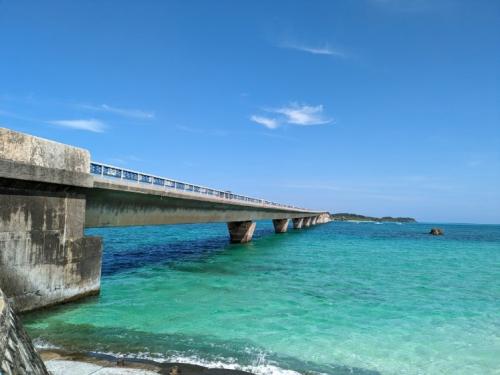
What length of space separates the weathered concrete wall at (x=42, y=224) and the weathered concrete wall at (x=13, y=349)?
7.29m

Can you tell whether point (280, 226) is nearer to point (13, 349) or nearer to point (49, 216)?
point (49, 216)

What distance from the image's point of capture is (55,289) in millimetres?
11547

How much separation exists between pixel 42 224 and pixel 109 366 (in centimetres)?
601

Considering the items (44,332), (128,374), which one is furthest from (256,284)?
(128,374)

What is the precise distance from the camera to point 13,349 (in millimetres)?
3396

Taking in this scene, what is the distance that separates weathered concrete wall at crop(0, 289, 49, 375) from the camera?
320 cm

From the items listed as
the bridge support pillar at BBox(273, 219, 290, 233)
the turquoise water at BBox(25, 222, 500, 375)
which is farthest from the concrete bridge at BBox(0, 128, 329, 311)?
the bridge support pillar at BBox(273, 219, 290, 233)

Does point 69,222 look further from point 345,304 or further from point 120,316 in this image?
point 345,304

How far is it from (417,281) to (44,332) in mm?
18207

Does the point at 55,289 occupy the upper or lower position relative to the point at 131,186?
lower

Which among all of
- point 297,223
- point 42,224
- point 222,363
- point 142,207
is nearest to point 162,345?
point 222,363

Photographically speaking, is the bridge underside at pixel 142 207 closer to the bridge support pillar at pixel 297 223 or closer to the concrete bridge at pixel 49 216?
the concrete bridge at pixel 49 216

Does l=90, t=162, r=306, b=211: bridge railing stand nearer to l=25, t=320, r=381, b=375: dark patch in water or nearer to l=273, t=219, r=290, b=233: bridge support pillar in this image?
l=25, t=320, r=381, b=375: dark patch in water

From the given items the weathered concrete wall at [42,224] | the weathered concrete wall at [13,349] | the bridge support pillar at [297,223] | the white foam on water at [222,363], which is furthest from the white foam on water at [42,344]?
the bridge support pillar at [297,223]
